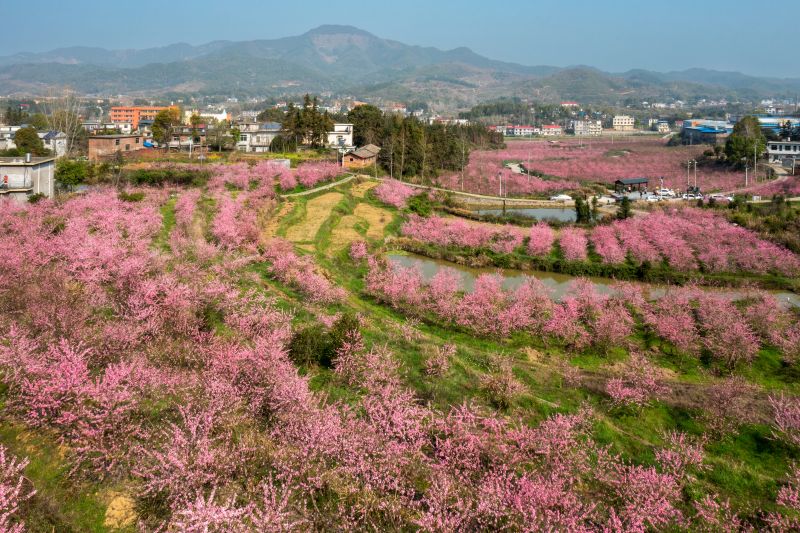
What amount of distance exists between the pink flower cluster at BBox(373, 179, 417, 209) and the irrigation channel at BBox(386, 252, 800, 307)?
29.3ft

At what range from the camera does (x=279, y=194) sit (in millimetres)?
36375

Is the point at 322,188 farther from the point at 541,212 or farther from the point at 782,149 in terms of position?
the point at 782,149

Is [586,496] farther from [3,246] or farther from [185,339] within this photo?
[3,246]

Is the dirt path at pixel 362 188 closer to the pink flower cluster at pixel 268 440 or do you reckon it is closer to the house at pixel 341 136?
the house at pixel 341 136

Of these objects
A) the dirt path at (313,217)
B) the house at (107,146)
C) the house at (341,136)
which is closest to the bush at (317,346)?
the dirt path at (313,217)

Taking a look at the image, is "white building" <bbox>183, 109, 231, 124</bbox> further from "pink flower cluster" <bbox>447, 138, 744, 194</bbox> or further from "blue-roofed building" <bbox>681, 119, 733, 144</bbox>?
"blue-roofed building" <bbox>681, 119, 733, 144</bbox>

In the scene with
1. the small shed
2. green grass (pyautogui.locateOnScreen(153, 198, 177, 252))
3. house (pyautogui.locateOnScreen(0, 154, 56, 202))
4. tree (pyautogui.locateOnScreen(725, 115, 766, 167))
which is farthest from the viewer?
tree (pyautogui.locateOnScreen(725, 115, 766, 167))

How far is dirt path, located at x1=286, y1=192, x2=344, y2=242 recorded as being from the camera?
27.8 meters

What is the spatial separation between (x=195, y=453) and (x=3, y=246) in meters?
13.4

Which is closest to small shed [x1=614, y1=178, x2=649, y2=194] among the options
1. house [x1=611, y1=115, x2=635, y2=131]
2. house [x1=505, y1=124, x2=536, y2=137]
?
house [x1=505, y1=124, x2=536, y2=137]

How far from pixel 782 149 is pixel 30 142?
3047 inches

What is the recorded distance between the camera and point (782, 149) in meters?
58.1

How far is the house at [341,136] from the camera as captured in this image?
58322 millimetres

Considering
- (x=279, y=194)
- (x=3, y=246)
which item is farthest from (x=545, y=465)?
(x=279, y=194)
